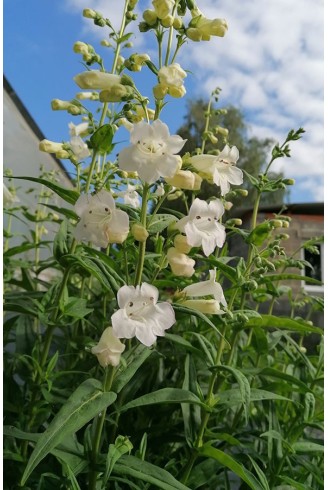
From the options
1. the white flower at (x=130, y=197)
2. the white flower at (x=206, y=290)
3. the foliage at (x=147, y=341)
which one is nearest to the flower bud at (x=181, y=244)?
the foliage at (x=147, y=341)

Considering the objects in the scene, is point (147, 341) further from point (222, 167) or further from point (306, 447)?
point (306, 447)

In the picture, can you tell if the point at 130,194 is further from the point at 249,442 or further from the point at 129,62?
the point at 249,442

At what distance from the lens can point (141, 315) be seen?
0.76 metres

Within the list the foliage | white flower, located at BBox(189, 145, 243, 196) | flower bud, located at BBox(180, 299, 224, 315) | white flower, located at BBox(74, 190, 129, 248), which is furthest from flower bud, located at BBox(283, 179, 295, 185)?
white flower, located at BBox(74, 190, 129, 248)

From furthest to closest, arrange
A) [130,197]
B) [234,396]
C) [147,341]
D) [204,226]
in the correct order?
[130,197] < [234,396] < [204,226] < [147,341]

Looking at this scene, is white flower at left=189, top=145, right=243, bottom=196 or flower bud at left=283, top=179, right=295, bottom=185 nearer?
white flower at left=189, top=145, right=243, bottom=196

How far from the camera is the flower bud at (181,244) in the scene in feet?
2.71

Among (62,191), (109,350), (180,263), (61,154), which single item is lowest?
(109,350)

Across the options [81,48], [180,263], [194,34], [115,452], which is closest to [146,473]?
[115,452]

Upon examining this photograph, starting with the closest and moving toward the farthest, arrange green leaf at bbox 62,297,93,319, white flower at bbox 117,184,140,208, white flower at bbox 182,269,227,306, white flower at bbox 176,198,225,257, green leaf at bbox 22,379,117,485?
green leaf at bbox 22,379,117,485
white flower at bbox 176,198,225,257
white flower at bbox 182,269,227,306
green leaf at bbox 62,297,93,319
white flower at bbox 117,184,140,208

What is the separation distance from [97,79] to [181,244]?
28cm

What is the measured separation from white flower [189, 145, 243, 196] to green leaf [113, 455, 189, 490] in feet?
1.43

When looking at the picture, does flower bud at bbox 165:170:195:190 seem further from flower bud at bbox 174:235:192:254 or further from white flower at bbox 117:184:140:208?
white flower at bbox 117:184:140:208

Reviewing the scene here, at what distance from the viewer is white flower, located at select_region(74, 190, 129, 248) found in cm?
77
